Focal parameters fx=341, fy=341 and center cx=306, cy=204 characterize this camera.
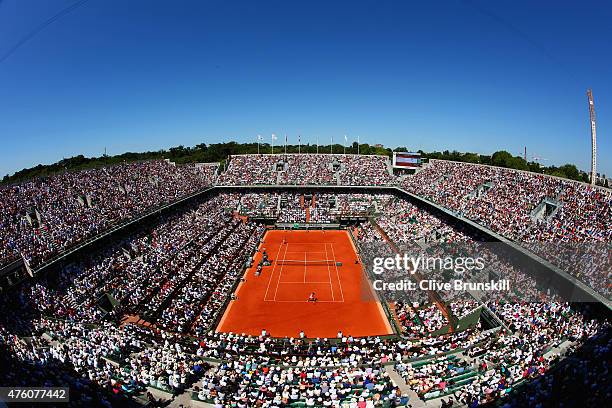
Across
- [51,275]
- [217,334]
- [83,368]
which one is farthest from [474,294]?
[51,275]

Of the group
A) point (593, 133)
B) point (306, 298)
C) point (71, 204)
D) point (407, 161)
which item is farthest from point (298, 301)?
point (407, 161)

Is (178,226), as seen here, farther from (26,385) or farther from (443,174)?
(443,174)

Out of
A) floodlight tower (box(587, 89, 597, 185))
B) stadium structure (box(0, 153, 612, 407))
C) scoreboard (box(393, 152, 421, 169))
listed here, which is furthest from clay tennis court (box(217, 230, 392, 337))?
floodlight tower (box(587, 89, 597, 185))

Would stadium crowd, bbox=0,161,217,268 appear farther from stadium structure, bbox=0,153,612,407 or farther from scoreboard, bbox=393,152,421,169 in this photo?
scoreboard, bbox=393,152,421,169

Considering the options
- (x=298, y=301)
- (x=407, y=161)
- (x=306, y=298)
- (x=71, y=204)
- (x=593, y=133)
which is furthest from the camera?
(x=407, y=161)

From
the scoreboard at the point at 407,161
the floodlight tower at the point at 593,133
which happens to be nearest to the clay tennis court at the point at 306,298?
the scoreboard at the point at 407,161

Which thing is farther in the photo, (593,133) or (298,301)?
(593,133)

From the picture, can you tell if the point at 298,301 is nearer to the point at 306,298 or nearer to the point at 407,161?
the point at 306,298
